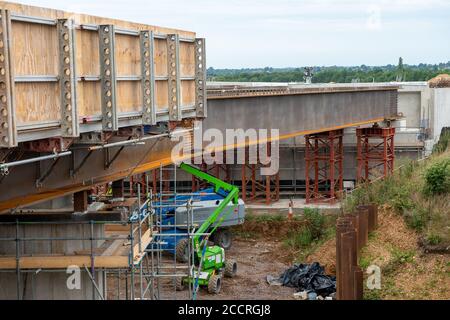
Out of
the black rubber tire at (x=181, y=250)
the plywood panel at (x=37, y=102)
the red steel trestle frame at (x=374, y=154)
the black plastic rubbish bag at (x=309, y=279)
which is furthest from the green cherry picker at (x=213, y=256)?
the plywood panel at (x=37, y=102)

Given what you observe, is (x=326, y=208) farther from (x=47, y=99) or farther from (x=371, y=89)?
(x=47, y=99)

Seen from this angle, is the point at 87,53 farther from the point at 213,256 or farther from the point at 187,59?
the point at 213,256

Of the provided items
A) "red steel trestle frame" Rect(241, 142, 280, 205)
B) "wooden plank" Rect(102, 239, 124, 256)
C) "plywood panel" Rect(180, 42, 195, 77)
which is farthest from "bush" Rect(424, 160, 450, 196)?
"red steel trestle frame" Rect(241, 142, 280, 205)

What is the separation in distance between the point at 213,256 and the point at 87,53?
15.4 m

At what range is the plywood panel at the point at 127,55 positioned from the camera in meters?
12.9

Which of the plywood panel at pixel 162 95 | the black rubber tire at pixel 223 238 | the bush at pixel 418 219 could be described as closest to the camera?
the plywood panel at pixel 162 95

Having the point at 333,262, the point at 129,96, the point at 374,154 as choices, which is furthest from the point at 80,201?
the point at 374,154

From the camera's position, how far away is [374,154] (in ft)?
145

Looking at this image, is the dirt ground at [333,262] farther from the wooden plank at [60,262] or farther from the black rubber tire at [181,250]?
the wooden plank at [60,262]

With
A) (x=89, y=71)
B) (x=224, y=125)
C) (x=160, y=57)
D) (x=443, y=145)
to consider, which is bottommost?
(x=443, y=145)

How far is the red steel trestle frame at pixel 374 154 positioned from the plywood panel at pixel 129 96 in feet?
89.7

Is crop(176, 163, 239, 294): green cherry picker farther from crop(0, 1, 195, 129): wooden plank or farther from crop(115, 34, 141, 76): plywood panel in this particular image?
crop(115, 34, 141, 76): plywood panel

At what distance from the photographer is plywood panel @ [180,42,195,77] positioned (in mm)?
15836

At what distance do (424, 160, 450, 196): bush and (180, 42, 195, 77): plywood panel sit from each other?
1170 cm
